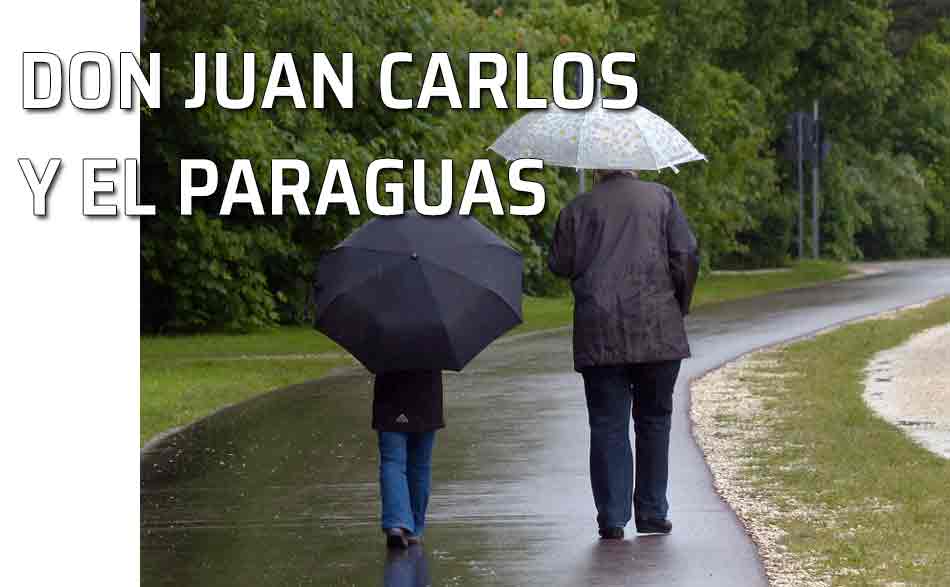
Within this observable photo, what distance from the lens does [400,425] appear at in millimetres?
9445

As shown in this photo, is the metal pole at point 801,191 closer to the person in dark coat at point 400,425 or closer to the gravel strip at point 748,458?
the gravel strip at point 748,458

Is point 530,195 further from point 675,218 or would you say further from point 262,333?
point 675,218

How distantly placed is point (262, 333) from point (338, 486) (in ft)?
56.5

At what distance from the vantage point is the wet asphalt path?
886 centimetres

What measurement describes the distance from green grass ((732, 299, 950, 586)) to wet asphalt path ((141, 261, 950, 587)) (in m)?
0.37

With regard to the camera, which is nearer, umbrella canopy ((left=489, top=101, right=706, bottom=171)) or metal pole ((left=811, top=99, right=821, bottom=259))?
umbrella canopy ((left=489, top=101, right=706, bottom=171))

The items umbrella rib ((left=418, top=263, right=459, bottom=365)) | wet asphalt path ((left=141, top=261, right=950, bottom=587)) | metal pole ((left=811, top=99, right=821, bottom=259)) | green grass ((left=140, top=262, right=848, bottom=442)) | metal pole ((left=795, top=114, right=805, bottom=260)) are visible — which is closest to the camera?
wet asphalt path ((left=141, top=261, right=950, bottom=587))

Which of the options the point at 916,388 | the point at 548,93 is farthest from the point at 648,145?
the point at 548,93

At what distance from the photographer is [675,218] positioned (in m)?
9.72

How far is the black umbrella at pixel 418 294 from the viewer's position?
30.3ft

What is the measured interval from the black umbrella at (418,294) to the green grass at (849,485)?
5.48 feet

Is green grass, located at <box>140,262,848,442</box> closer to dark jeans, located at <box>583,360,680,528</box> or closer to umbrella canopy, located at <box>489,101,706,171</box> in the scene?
umbrella canopy, located at <box>489,101,706,171</box>

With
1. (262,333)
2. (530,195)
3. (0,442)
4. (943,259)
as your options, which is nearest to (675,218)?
(0,442)

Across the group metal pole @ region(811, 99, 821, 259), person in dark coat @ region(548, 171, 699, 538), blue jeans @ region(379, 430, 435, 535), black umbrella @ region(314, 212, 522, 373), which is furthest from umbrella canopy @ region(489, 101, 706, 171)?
metal pole @ region(811, 99, 821, 259)
